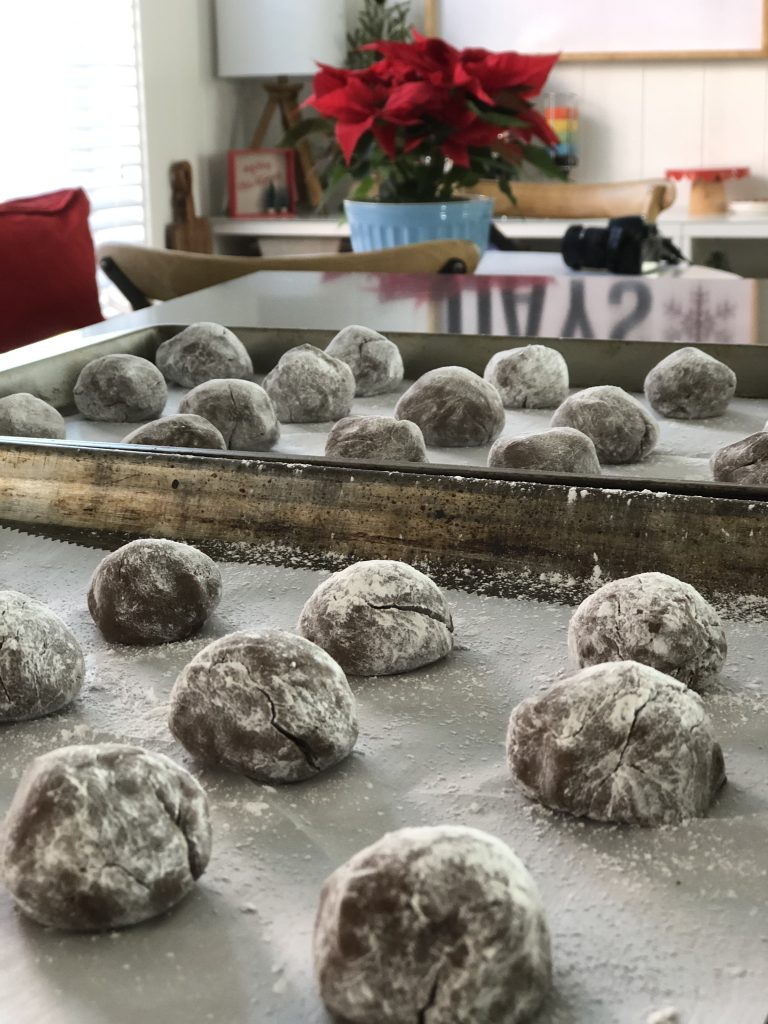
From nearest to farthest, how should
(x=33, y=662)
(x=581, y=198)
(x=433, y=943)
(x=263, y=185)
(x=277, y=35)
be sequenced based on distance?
1. (x=433, y=943)
2. (x=33, y=662)
3. (x=581, y=198)
4. (x=277, y=35)
5. (x=263, y=185)

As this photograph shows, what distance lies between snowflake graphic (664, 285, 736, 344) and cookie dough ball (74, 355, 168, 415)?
29.5 inches

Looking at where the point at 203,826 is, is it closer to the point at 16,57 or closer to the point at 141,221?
the point at 16,57

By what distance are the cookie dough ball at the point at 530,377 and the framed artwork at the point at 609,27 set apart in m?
3.31

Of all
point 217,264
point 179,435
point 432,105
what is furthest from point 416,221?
point 179,435

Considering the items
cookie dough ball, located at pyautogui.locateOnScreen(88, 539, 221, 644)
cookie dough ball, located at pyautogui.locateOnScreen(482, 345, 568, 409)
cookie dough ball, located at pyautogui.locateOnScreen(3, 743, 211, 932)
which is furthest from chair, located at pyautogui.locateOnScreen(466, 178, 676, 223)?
cookie dough ball, located at pyautogui.locateOnScreen(3, 743, 211, 932)

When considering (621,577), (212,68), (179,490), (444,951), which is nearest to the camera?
(444,951)

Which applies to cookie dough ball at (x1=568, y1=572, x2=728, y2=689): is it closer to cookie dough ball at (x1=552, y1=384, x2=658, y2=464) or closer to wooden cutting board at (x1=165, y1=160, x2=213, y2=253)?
cookie dough ball at (x1=552, y1=384, x2=658, y2=464)

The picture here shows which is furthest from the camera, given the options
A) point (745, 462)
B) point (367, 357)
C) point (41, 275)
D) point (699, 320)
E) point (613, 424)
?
point (41, 275)

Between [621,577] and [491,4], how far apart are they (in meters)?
4.20

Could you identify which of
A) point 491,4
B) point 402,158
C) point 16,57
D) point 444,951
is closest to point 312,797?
point 444,951

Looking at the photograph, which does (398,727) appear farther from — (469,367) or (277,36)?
(277,36)

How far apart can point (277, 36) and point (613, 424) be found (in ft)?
11.6

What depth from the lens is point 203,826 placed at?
0.65m

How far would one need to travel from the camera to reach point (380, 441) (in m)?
1.32
